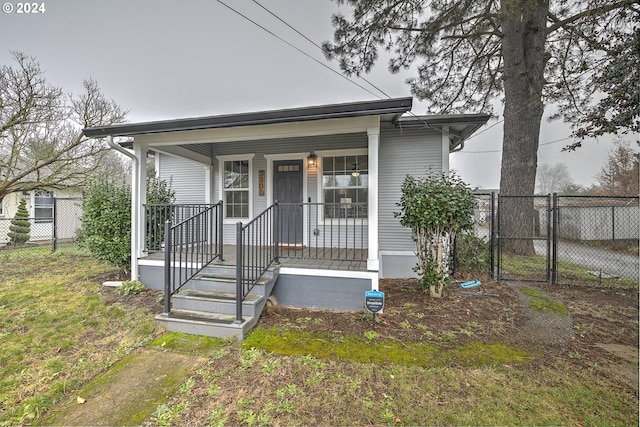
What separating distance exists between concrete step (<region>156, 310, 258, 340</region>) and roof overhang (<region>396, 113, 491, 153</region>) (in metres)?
4.44

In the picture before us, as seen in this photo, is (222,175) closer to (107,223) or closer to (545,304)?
(107,223)

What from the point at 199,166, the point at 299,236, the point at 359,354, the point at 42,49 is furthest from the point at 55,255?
the point at 359,354

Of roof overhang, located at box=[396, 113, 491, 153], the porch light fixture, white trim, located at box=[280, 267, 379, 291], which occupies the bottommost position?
white trim, located at box=[280, 267, 379, 291]

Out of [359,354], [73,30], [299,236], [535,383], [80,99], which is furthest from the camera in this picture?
[80,99]

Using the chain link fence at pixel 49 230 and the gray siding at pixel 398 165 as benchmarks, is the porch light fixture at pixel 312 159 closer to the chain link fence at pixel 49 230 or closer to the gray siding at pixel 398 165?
the gray siding at pixel 398 165

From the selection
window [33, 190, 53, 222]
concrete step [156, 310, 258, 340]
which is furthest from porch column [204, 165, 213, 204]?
window [33, 190, 53, 222]

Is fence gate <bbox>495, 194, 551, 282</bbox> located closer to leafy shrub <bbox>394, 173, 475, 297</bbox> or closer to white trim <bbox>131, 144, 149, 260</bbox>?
leafy shrub <bbox>394, 173, 475, 297</bbox>

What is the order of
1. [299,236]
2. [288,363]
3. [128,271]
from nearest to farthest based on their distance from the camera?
[288,363] → [128,271] → [299,236]

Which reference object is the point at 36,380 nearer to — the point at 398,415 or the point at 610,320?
the point at 398,415

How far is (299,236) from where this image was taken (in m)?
6.14

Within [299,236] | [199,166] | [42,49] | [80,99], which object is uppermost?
[42,49]

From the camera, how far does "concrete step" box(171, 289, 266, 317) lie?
10.9 feet

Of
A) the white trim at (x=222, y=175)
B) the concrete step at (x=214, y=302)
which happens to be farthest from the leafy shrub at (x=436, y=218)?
the white trim at (x=222, y=175)

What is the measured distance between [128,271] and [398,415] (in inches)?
225
